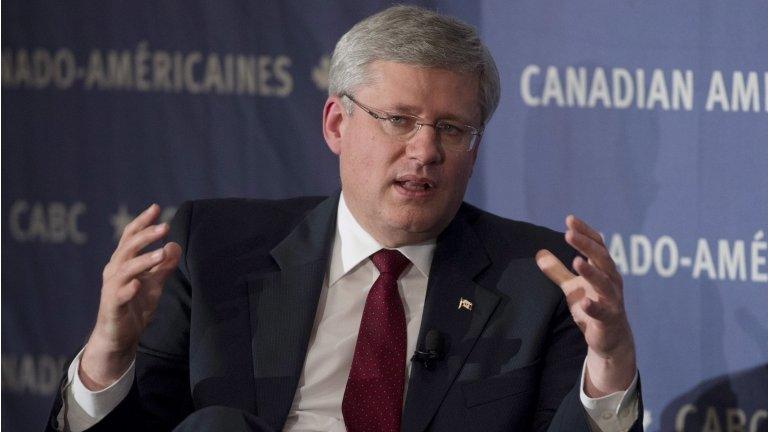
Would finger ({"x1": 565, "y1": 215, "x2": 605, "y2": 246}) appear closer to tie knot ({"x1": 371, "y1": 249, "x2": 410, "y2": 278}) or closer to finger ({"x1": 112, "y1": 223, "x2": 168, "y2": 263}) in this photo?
tie knot ({"x1": 371, "y1": 249, "x2": 410, "y2": 278})

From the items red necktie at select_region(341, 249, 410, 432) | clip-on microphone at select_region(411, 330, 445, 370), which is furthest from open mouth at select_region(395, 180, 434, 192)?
clip-on microphone at select_region(411, 330, 445, 370)

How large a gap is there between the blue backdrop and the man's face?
0.82m

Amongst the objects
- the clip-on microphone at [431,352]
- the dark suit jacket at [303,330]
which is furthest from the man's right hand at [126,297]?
the clip-on microphone at [431,352]

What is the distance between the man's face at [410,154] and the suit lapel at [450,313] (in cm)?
10

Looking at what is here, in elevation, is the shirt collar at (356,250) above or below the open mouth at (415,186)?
below

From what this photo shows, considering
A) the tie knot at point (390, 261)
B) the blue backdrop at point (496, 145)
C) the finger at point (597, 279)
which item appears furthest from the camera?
the blue backdrop at point (496, 145)

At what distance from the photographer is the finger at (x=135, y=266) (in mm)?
2227

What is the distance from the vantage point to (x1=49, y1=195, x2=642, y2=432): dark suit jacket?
8.32ft

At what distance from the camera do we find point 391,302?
262 centimetres

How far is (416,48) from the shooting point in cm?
257

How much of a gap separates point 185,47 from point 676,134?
5.27 feet

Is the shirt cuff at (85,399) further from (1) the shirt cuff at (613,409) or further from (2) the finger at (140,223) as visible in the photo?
(1) the shirt cuff at (613,409)

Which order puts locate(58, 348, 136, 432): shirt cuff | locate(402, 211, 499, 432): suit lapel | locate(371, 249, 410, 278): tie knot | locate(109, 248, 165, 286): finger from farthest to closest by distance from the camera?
locate(371, 249, 410, 278): tie knot < locate(402, 211, 499, 432): suit lapel < locate(58, 348, 136, 432): shirt cuff < locate(109, 248, 165, 286): finger

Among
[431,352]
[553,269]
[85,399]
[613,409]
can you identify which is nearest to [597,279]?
[553,269]
